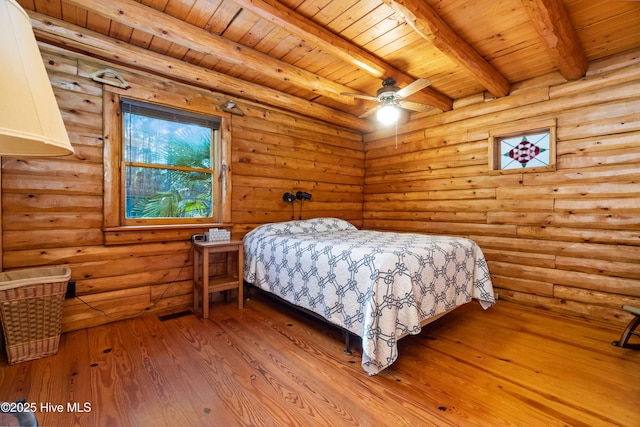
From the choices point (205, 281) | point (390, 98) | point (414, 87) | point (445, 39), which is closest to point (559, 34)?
point (445, 39)

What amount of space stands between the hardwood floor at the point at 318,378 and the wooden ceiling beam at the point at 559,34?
7.71 feet

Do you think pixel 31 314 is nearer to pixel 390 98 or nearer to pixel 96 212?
pixel 96 212

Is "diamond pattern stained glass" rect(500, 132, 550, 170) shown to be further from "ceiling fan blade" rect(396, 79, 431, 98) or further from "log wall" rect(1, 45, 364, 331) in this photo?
"log wall" rect(1, 45, 364, 331)

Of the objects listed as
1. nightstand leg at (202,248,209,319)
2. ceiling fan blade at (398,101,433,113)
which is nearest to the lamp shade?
nightstand leg at (202,248,209,319)

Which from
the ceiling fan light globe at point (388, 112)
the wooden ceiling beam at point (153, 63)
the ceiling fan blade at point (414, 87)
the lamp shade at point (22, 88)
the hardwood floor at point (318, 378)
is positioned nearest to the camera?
the lamp shade at point (22, 88)

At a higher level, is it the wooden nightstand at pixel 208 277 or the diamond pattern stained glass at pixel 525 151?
the diamond pattern stained glass at pixel 525 151

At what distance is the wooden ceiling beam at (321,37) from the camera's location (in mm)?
2012

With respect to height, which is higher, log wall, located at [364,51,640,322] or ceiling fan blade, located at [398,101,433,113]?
ceiling fan blade, located at [398,101,433,113]

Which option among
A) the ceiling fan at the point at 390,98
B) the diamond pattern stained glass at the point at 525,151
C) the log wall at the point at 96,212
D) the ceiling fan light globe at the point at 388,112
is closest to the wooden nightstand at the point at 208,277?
the log wall at the point at 96,212

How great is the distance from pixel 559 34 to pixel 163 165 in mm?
3602

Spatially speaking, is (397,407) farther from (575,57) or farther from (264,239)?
(575,57)

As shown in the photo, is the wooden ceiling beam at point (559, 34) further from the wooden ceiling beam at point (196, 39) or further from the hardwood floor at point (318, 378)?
the hardwood floor at point (318, 378)

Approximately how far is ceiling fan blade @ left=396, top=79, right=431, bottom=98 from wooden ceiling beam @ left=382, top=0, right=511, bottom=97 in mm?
253

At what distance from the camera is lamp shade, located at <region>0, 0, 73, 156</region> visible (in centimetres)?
56
